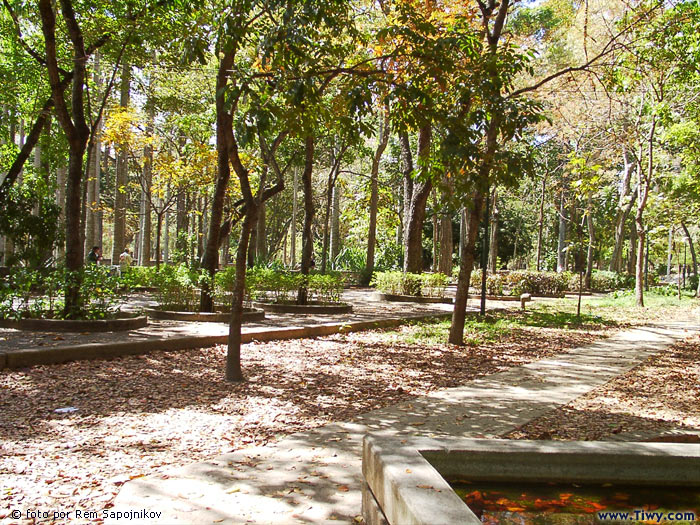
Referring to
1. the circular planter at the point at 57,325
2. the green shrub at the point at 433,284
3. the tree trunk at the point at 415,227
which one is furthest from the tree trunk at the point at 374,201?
the circular planter at the point at 57,325

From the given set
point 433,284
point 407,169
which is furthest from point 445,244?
point 433,284

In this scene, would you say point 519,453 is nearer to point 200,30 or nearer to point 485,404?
point 485,404

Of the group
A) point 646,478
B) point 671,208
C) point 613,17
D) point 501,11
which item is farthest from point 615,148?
point 646,478

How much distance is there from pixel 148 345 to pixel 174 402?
2.84 meters

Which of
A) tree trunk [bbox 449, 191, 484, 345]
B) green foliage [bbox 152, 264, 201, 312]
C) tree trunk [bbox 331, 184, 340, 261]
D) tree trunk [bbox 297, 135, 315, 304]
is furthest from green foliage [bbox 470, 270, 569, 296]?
green foliage [bbox 152, 264, 201, 312]

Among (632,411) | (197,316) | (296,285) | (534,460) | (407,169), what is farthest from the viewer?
(407,169)

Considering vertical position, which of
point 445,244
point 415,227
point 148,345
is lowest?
point 148,345

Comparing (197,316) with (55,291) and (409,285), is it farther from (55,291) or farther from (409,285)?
(409,285)

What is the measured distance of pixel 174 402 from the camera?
20.8ft

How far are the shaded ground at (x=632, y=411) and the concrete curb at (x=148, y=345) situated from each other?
5.56 meters

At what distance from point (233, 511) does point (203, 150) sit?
774 inches

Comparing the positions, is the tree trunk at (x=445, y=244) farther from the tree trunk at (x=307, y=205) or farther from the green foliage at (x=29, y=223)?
the green foliage at (x=29, y=223)

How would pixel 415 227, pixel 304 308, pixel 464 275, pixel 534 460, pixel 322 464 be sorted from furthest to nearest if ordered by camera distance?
pixel 415 227 → pixel 304 308 → pixel 464 275 → pixel 322 464 → pixel 534 460

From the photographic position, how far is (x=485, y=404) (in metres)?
6.69
